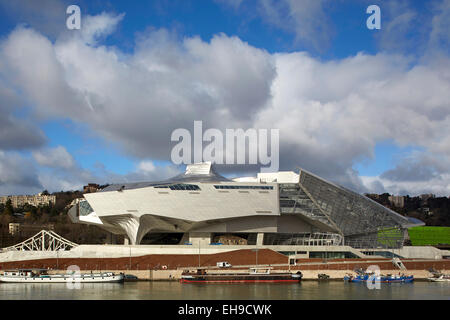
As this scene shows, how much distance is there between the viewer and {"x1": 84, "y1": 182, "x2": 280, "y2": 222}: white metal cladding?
261 ft

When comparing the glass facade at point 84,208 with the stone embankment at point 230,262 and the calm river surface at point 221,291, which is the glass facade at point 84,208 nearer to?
the stone embankment at point 230,262

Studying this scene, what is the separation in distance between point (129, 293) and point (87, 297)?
4.98 m

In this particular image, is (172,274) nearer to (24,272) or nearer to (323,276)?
(24,272)

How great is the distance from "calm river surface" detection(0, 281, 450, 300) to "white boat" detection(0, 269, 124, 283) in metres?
1.38

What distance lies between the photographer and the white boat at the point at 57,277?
69.2 m

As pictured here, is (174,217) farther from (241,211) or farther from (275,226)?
(275,226)

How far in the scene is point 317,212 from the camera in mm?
84938

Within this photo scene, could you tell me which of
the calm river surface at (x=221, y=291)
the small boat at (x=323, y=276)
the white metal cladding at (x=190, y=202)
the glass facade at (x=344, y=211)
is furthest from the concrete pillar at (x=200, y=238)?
the small boat at (x=323, y=276)

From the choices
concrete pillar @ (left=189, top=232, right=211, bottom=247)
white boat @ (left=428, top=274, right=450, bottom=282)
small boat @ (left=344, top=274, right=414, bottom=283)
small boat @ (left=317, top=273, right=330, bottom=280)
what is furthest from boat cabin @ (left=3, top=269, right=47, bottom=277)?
white boat @ (left=428, top=274, right=450, bottom=282)

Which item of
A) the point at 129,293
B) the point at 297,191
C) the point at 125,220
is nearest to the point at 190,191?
the point at 125,220

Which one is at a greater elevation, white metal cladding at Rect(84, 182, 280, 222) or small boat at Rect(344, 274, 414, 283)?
white metal cladding at Rect(84, 182, 280, 222)

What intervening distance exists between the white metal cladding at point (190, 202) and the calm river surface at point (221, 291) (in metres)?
13.7

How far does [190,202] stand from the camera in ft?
265

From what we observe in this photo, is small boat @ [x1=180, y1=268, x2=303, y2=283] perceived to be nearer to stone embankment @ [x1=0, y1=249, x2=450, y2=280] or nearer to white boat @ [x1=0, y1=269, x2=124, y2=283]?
stone embankment @ [x1=0, y1=249, x2=450, y2=280]
